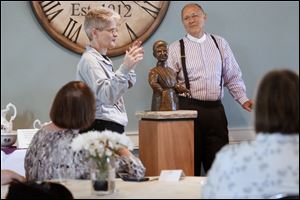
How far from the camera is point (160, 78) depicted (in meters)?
3.28

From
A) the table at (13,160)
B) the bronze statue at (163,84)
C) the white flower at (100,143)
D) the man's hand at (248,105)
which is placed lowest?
the table at (13,160)

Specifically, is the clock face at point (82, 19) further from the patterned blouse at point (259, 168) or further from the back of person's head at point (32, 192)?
the patterned blouse at point (259, 168)

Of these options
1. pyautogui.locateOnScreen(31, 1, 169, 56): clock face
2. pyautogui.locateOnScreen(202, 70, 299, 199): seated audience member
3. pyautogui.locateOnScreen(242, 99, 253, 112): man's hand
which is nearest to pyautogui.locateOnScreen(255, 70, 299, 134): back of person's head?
pyautogui.locateOnScreen(202, 70, 299, 199): seated audience member

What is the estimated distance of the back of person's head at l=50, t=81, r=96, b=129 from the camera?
207 centimetres

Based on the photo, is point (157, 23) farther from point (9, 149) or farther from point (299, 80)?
point (299, 80)

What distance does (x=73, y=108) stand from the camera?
207 cm

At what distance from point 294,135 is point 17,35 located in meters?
2.44

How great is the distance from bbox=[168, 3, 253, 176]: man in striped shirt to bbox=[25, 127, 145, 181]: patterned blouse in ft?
5.03

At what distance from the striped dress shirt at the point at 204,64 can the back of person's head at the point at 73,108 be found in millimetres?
1555

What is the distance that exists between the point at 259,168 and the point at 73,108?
779 millimetres

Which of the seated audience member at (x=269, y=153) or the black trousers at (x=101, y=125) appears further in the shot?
the black trousers at (x=101, y=125)

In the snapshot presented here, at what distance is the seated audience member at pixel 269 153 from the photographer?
158cm

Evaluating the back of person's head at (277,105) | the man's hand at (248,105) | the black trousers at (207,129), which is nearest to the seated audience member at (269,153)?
the back of person's head at (277,105)

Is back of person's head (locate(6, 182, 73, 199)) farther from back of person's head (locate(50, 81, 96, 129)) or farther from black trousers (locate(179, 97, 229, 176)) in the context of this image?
black trousers (locate(179, 97, 229, 176))
